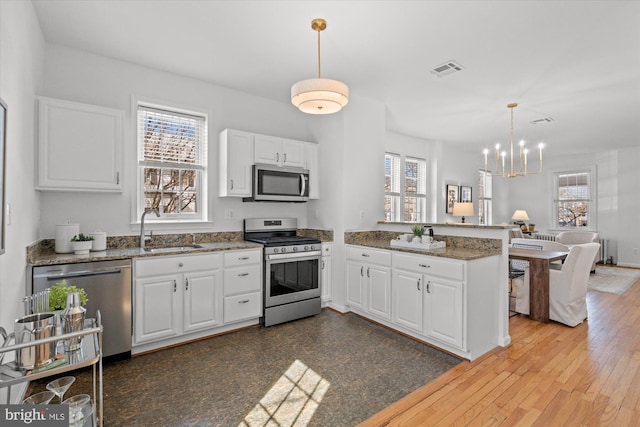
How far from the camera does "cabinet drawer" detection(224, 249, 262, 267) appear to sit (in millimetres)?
3291

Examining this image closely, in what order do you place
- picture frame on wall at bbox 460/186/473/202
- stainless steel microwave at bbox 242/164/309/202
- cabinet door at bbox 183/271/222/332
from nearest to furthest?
cabinet door at bbox 183/271/222/332
stainless steel microwave at bbox 242/164/309/202
picture frame on wall at bbox 460/186/473/202

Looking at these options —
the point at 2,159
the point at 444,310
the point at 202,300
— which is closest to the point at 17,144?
the point at 2,159

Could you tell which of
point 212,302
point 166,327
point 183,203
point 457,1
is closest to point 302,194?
point 183,203

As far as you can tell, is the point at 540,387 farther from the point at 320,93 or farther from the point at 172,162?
the point at 172,162

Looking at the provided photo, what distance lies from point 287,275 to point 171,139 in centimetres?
201

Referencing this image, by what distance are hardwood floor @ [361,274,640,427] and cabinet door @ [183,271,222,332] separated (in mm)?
1866

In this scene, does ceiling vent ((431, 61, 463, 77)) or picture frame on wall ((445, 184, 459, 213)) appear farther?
picture frame on wall ((445, 184, 459, 213))

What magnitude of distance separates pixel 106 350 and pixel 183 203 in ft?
5.38

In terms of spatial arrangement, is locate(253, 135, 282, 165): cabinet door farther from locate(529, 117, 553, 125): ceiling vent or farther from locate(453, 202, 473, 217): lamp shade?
locate(453, 202, 473, 217): lamp shade

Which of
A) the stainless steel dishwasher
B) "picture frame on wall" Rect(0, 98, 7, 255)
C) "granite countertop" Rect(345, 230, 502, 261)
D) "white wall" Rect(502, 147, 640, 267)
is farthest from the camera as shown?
"white wall" Rect(502, 147, 640, 267)

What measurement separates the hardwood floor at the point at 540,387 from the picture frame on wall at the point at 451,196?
395 cm

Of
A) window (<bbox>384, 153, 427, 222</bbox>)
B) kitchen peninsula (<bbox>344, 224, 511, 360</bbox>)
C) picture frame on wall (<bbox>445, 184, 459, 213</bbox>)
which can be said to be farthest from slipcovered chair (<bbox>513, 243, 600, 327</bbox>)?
picture frame on wall (<bbox>445, 184, 459, 213</bbox>)

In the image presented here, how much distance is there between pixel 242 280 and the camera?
3.39m

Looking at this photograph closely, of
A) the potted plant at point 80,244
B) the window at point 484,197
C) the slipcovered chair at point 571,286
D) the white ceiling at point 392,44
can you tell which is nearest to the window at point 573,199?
the window at point 484,197
